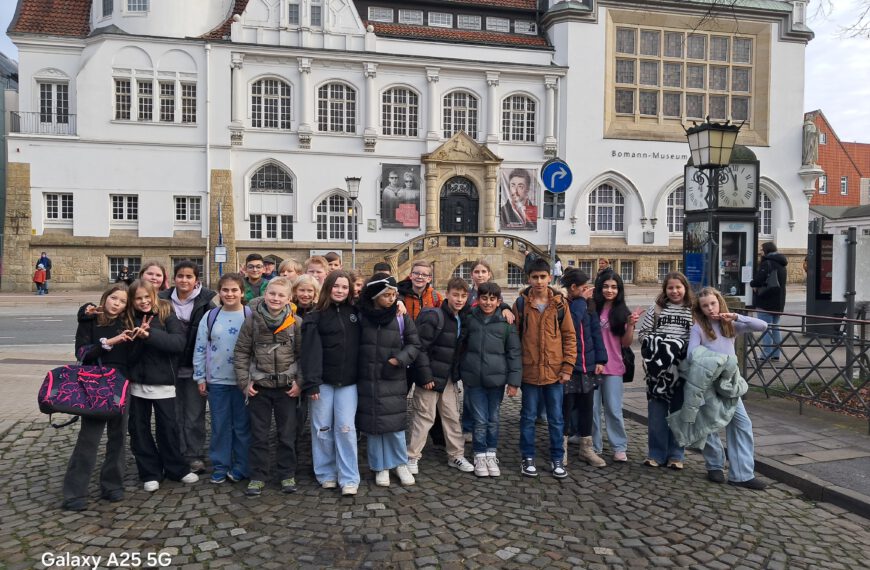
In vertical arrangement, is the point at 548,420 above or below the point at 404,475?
above

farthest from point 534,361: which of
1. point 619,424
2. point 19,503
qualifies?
point 19,503

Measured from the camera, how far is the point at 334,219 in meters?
29.6

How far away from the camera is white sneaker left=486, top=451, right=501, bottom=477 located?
570cm

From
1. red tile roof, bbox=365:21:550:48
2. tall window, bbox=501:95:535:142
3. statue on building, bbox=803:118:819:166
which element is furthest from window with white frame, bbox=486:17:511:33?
statue on building, bbox=803:118:819:166

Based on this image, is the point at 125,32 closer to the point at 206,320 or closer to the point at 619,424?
the point at 206,320

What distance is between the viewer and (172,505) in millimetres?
4941

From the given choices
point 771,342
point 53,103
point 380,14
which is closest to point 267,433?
point 771,342

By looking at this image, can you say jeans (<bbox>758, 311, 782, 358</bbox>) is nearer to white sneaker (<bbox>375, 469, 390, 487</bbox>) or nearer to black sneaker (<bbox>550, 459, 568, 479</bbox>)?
black sneaker (<bbox>550, 459, 568, 479</bbox>)

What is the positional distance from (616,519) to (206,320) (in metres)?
3.71

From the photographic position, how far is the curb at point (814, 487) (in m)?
5.05

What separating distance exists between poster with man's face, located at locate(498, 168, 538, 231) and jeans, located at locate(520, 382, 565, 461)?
83.6ft

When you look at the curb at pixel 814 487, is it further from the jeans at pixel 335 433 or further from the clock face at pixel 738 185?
the clock face at pixel 738 185

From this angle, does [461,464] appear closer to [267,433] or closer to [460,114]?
[267,433]

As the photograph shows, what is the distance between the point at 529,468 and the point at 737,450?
5.94 ft
